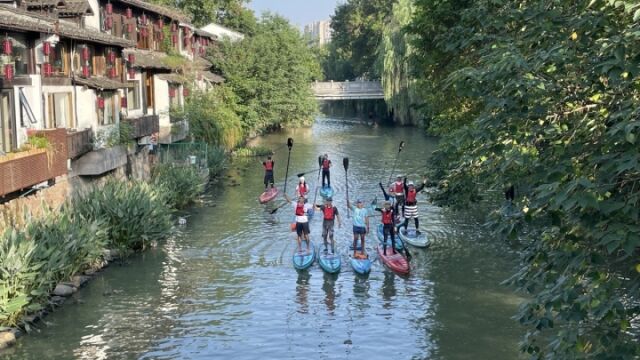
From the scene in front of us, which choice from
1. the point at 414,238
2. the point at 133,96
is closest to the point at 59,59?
the point at 133,96

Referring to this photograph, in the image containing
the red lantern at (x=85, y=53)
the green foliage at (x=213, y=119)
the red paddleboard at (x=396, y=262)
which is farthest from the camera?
the green foliage at (x=213, y=119)

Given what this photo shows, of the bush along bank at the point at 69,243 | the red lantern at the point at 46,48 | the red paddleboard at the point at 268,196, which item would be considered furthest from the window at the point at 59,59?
the red paddleboard at the point at 268,196

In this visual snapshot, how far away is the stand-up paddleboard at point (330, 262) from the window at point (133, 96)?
19.4 meters

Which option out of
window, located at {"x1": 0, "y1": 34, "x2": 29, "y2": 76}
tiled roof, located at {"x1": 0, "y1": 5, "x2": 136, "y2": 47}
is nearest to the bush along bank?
window, located at {"x1": 0, "y1": 34, "x2": 29, "y2": 76}

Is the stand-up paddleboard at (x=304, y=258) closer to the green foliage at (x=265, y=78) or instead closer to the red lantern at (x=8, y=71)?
the red lantern at (x=8, y=71)

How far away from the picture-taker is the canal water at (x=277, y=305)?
57.8 ft

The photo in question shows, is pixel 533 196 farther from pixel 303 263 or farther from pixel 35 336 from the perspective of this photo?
pixel 303 263

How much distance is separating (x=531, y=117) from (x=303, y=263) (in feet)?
50.1

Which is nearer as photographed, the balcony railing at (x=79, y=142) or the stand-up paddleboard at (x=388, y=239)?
the stand-up paddleboard at (x=388, y=239)

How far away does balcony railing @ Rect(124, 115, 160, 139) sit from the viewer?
3512 cm

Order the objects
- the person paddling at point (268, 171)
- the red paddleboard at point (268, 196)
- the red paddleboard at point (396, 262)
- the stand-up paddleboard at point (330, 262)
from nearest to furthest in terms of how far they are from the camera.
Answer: the red paddleboard at point (396, 262) < the stand-up paddleboard at point (330, 262) < the red paddleboard at point (268, 196) < the person paddling at point (268, 171)

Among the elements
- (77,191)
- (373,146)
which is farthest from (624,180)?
(373,146)

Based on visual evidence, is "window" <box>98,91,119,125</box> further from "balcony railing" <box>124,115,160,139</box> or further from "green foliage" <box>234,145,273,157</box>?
"green foliage" <box>234,145,273,157</box>

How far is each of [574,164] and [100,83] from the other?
87.2ft
